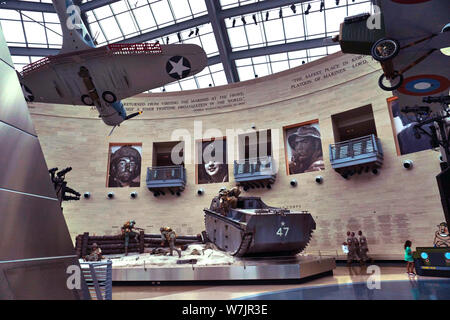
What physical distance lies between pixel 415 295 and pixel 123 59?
459 inches

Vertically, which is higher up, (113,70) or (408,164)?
(113,70)

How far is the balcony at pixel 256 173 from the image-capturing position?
795 inches

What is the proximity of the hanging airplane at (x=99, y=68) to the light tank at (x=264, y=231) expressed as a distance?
6092mm

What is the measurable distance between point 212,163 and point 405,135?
43.5 ft

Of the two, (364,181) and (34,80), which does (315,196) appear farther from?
(34,80)

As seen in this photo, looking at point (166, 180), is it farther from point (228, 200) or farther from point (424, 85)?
point (424, 85)

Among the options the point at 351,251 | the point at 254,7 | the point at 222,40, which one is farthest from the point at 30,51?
the point at 351,251

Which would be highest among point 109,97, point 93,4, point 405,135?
point 93,4

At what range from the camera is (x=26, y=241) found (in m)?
2.46

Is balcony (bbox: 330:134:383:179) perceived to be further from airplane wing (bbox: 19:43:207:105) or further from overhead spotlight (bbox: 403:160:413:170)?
airplane wing (bbox: 19:43:207:105)

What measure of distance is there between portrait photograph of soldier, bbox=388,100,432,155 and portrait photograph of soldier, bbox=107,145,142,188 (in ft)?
60.5

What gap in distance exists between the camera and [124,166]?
23.4 m

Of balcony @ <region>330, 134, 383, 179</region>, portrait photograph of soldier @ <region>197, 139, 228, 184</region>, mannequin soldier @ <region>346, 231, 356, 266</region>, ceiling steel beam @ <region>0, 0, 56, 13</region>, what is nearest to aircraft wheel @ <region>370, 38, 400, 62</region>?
mannequin soldier @ <region>346, 231, 356, 266</region>

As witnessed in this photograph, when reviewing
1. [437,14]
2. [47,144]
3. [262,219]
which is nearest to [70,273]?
[437,14]
